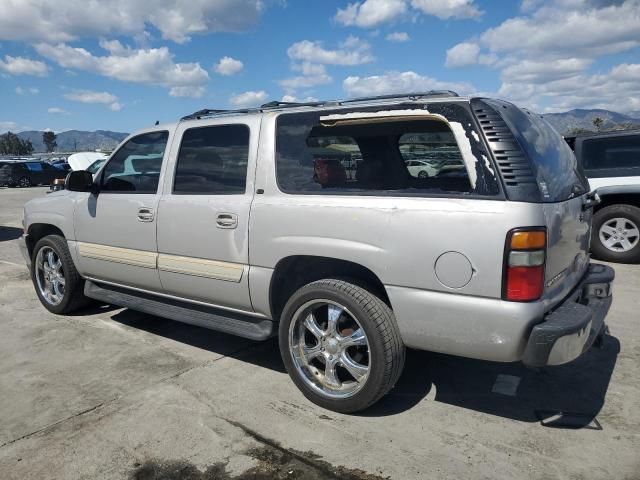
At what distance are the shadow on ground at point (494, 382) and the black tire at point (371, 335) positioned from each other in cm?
20

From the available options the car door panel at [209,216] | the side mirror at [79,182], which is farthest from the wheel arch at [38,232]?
the car door panel at [209,216]

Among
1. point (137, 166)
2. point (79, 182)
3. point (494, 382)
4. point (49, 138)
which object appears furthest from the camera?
point (49, 138)

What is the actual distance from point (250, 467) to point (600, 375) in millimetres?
2537

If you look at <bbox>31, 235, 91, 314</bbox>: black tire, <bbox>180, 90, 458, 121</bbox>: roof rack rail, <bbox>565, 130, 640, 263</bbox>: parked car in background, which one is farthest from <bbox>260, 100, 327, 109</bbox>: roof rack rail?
<bbox>565, 130, 640, 263</bbox>: parked car in background

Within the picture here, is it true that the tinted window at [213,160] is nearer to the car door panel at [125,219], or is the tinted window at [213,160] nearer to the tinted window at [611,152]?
the car door panel at [125,219]

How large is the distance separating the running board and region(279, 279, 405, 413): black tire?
0.57 metres

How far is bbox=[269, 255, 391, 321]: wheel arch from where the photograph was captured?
322 cm

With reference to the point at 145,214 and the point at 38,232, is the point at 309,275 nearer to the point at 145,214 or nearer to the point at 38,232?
the point at 145,214

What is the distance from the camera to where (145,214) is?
4.14m

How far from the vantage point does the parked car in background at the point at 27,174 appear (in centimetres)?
2969

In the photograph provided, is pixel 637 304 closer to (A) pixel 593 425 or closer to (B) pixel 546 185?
(A) pixel 593 425

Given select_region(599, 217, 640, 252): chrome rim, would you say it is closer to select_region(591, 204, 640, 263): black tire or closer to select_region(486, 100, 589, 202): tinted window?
select_region(591, 204, 640, 263): black tire

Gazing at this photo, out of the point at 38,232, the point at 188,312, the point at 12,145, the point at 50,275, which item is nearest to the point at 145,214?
the point at 188,312

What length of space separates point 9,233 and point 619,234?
11.3 metres
